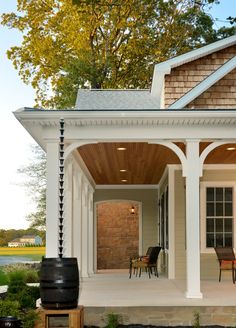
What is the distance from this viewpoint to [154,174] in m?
16.6

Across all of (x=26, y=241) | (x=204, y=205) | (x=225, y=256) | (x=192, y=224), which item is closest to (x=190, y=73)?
(x=204, y=205)

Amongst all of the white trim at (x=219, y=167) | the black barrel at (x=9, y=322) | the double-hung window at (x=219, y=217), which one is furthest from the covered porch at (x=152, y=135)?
the double-hung window at (x=219, y=217)

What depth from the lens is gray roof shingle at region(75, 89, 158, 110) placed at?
48.9ft

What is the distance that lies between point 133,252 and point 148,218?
2445 millimetres

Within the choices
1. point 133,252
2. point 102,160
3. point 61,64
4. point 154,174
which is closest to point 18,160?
point 61,64

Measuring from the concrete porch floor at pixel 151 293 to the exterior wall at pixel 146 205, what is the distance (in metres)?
5.39

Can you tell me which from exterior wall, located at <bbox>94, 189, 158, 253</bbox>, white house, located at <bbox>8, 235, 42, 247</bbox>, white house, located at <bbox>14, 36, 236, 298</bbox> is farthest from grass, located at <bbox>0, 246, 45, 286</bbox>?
white house, located at <bbox>14, 36, 236, 298</bbox>

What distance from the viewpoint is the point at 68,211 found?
39.0 ft

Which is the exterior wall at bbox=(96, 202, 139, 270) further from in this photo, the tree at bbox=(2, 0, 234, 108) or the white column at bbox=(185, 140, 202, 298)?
the white column at bbox=(185, 140, 202, 298)

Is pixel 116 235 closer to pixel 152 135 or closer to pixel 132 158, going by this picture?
pixel 132 158

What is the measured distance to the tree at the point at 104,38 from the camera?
2505 centimetres

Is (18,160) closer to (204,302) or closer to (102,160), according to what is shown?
(102,160)

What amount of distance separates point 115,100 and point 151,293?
231 inches

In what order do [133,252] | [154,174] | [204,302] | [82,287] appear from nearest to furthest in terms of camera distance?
[204,302] < [82,287] < [154,174] < [133,252]
